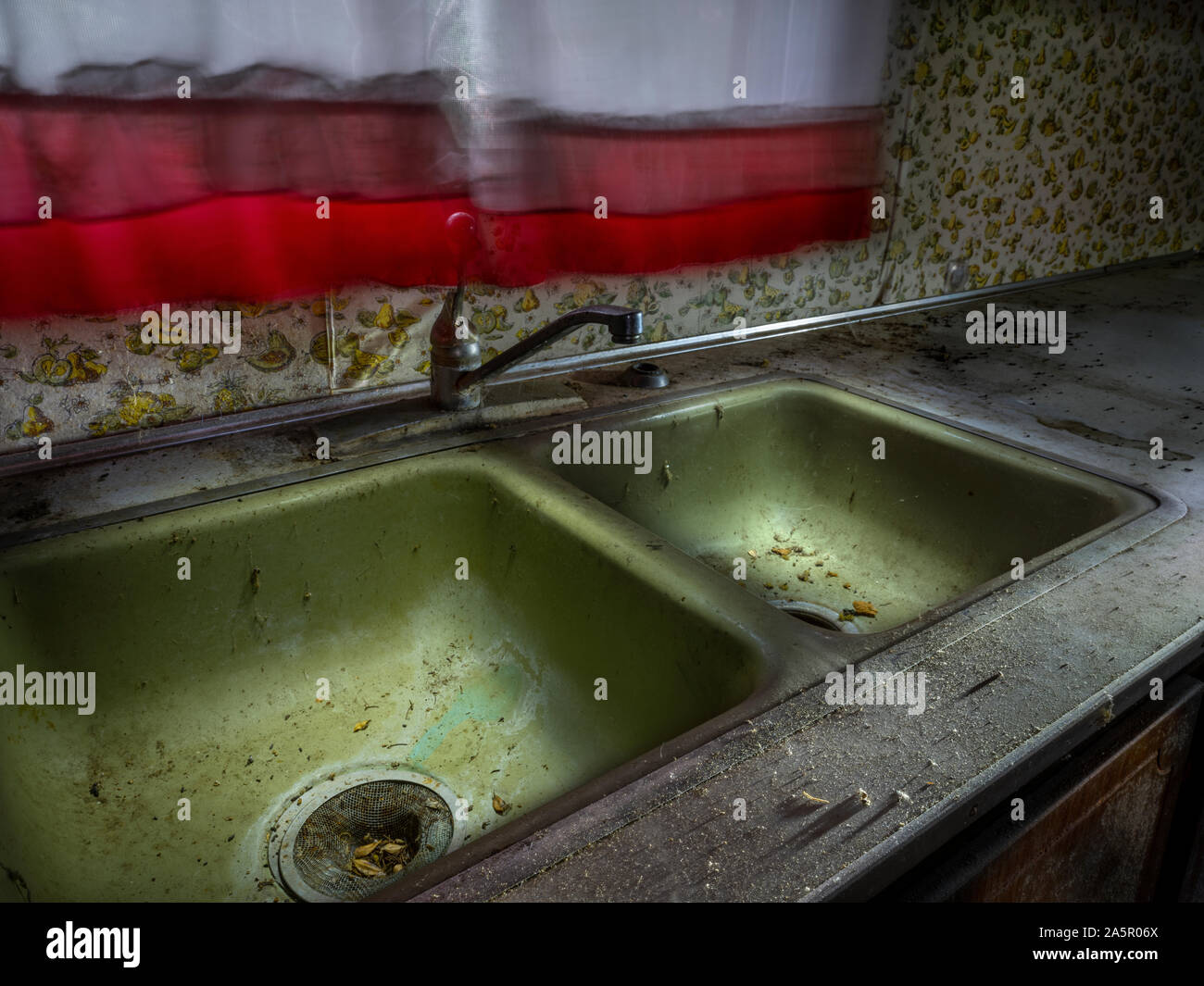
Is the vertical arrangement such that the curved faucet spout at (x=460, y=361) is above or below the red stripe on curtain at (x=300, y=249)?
below

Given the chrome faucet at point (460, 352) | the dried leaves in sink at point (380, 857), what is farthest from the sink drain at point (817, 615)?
the dried leaves in sink at point (380, 857)

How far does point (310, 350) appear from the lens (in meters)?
1.17

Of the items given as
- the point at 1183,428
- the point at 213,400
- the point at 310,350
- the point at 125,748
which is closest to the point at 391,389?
the point at 310,350

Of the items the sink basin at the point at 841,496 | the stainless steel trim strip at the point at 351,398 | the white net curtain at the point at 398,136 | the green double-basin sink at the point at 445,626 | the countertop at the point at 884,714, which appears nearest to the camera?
the countertop at the point at 884,714

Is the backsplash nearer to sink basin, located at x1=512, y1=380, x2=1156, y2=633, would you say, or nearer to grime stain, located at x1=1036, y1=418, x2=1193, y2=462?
sink basin, located at x1=512, y1=380, x2=1156, y2=633

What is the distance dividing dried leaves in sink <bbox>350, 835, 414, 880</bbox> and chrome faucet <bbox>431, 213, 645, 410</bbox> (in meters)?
0.55

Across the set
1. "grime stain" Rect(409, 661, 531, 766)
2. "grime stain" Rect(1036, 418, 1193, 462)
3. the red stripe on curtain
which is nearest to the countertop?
"grime stain" Rect(1036, 418, 1193, 462)

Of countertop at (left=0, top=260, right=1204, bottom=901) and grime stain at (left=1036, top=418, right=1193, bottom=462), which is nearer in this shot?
countertop at (left=0, top=260, right=1204, bottom=901)

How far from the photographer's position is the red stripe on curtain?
3.18 ft

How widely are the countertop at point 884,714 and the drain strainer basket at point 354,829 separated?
1.17 ft

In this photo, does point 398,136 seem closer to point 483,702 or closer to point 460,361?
point 460,361

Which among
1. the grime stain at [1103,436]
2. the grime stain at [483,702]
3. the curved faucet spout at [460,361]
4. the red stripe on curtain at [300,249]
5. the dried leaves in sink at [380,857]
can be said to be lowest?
the dried leaves in sink at [380,857]

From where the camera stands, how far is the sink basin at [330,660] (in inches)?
32.8

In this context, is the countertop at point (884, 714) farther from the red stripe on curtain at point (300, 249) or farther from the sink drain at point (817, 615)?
the sink drain at point (817, 615)
